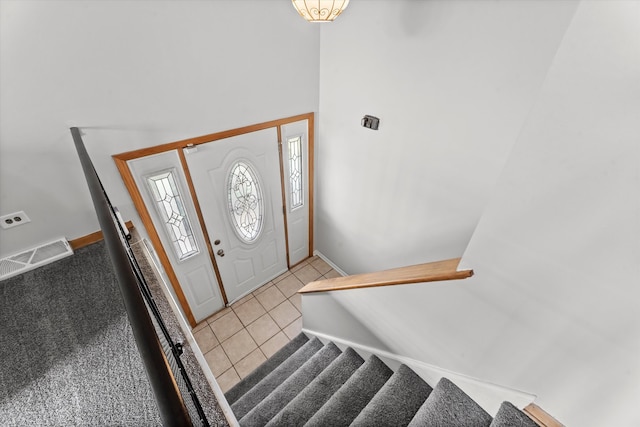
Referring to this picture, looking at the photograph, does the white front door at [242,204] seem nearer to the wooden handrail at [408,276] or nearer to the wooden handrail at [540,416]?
the wooden handrail at [408,276]

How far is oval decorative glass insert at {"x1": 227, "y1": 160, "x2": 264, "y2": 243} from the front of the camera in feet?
8.93

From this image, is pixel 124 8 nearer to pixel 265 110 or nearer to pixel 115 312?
pixel 265 110

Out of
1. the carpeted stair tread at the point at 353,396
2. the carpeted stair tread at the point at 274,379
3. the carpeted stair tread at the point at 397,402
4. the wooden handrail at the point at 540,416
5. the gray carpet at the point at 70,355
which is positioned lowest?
the carpeted stair tread at the point at 274,379

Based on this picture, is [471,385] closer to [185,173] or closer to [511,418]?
[511,418]

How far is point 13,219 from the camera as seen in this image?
1.70 meters

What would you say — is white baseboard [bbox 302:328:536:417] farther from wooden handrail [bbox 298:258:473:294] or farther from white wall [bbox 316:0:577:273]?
white wall [bbox 316:0:577:273]

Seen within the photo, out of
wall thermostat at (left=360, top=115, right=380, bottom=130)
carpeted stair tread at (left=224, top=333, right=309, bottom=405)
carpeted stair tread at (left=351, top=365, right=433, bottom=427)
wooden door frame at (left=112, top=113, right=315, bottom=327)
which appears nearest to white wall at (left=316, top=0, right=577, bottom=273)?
wall thermostat at (left=360, top=115, right=380, bottom=130)

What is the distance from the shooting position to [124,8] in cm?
164

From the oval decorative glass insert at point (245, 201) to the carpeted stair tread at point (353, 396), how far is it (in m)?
1.79

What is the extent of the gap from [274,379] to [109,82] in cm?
260

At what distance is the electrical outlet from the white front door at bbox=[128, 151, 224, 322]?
64cm

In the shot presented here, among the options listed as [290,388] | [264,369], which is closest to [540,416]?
[290,388]

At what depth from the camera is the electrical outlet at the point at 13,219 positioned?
1.67 m

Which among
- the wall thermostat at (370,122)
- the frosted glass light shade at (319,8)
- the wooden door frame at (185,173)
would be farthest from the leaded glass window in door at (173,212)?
the wall thermostat at (370,122)
